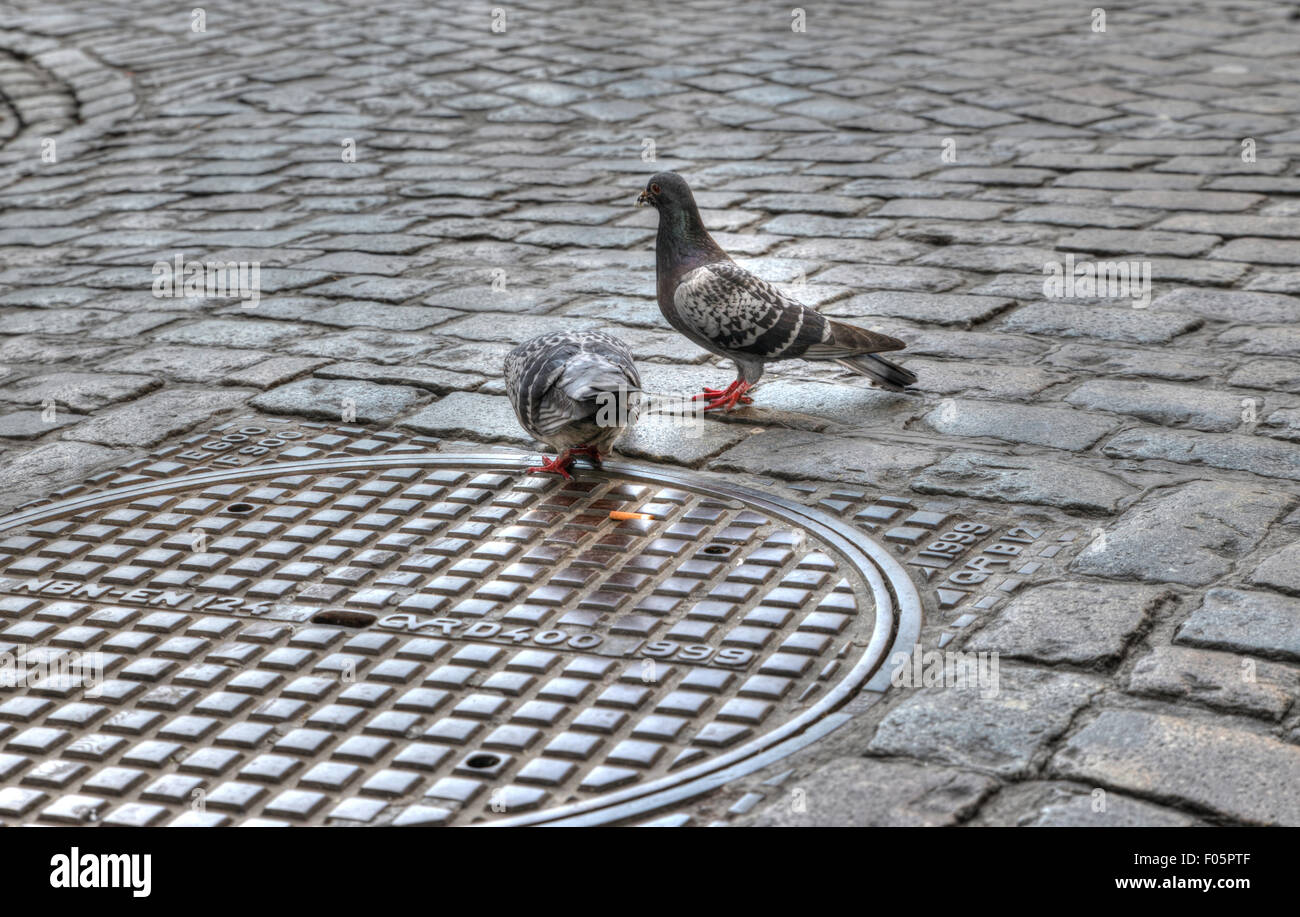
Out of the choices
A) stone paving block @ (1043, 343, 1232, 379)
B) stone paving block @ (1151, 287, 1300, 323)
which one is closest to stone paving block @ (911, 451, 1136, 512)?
stone paving block @ (1043, 343, 1232, 379)

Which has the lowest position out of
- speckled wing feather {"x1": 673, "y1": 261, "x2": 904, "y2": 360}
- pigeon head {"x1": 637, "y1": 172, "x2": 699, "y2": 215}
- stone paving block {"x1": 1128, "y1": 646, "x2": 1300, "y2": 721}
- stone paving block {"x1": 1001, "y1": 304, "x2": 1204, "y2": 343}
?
stone paving block {"x1": 1128, "y1": 646, "x2": 1300, "y2": 721}

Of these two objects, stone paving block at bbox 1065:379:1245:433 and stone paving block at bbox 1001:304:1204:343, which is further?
stone paving block at bbox 1001:304:1204:343

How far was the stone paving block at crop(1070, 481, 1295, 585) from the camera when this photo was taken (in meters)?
3.42

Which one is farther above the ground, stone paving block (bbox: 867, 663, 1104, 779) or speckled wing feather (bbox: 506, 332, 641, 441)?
speckled wing feather (bbox: 506, 332, 641, 441)

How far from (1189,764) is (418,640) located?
1.55 metres

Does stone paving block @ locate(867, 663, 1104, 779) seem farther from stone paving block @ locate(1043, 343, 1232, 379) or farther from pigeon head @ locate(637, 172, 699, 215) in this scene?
pigeon head @ locate(637, 172, 699, 215)

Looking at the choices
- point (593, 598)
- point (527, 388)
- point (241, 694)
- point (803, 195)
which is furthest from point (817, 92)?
point (241, 694)

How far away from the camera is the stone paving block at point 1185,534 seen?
11.2 feet

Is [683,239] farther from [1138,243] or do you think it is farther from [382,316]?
[1138,243]

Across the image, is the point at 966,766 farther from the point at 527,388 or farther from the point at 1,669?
the point at 1,669

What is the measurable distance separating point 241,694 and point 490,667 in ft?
1.64

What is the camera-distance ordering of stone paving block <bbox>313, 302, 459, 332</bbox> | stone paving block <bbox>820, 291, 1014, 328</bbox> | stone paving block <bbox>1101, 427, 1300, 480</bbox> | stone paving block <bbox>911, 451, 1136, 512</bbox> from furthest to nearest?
stone paving block <bbox>313, 302, 459, 332</bbox> → stone paving block <bbox>820, 291, 1014, 328</bbox> → stone paving block <bbox>1101, 427, 1300, 480</bbox> → stone paving block <bbox>911, 451, 1136, 512</bbox>

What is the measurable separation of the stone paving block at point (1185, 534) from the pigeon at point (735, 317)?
101cm

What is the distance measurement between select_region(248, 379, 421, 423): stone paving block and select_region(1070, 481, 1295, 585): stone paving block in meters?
2.13
